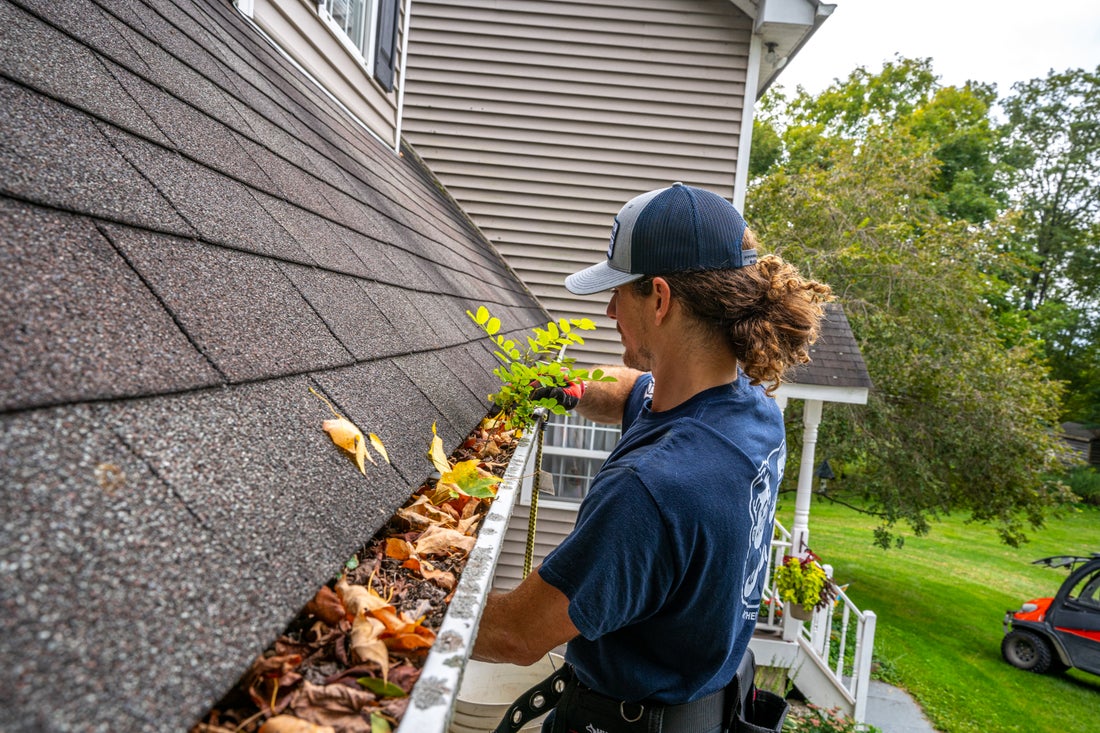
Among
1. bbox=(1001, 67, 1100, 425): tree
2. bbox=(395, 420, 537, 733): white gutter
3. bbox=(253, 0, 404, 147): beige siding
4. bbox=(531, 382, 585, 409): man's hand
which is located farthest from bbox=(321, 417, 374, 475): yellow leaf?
bbox=(1001, 67, 1100, 425): tree

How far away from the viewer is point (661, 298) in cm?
188

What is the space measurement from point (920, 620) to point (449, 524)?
600 inches

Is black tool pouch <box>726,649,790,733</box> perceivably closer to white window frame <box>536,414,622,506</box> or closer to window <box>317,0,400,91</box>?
window <box>317,0,400,91</box>

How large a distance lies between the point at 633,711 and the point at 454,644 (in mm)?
1022

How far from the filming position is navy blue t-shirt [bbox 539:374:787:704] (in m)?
1.35

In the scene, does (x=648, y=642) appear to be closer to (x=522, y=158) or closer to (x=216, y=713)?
(x=216, y=713)

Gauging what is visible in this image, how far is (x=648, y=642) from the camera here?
5.27 ft

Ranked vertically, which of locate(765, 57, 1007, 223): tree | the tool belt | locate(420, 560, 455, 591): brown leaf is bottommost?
the tool belt

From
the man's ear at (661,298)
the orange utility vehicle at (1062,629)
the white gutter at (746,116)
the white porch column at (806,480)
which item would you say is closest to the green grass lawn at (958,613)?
the orange utility vehicle at (1062,629)

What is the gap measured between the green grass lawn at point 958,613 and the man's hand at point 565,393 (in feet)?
29.2

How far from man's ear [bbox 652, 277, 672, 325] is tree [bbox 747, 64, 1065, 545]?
11.2 metres

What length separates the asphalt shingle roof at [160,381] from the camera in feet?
1.73

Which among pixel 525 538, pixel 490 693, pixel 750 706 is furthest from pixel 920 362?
pixel 750 706

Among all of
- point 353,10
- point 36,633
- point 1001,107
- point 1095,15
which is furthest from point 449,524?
point 1095,15
